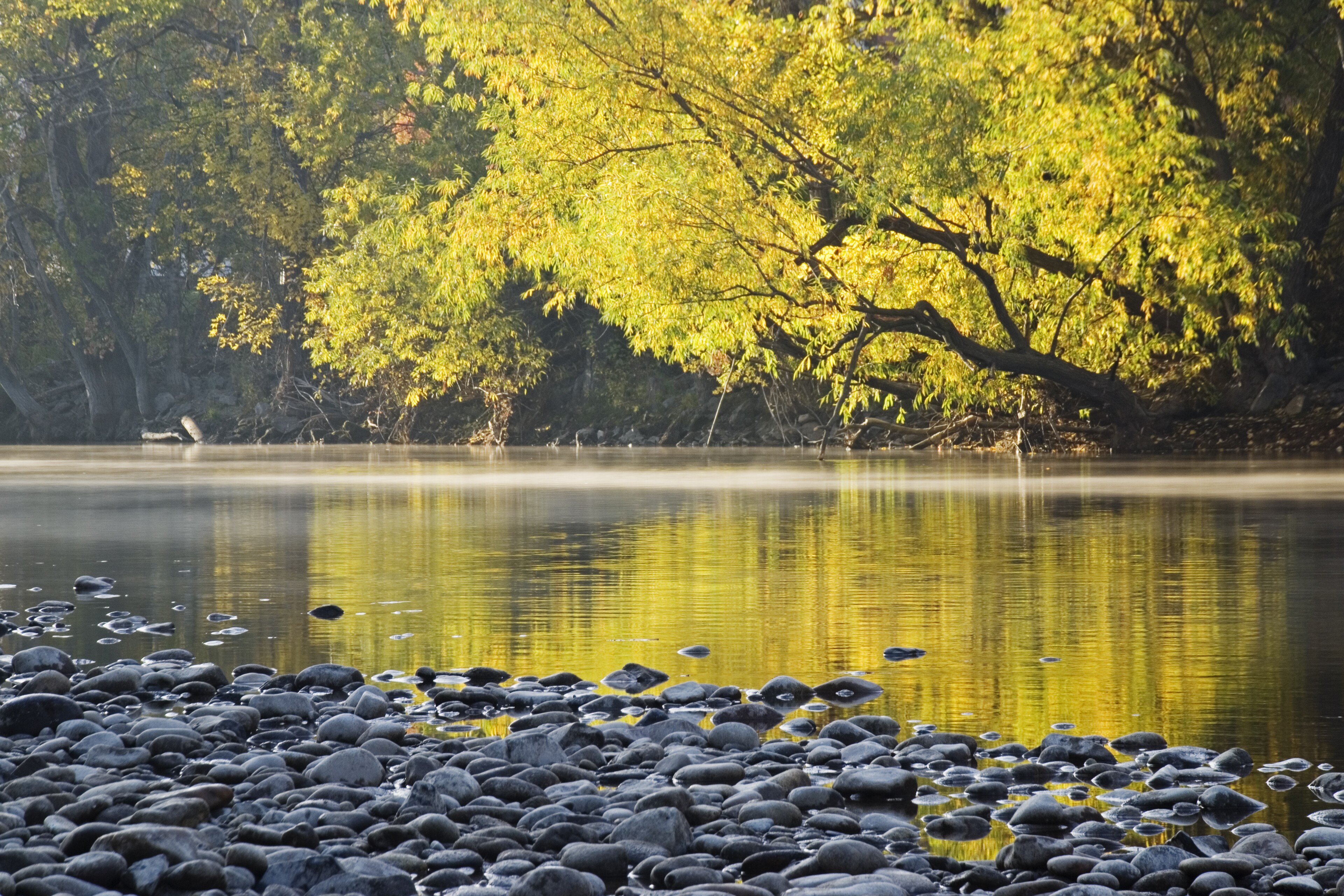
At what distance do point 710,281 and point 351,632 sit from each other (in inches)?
610

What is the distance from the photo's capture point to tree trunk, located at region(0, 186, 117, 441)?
39.0m

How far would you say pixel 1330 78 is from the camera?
19672mm

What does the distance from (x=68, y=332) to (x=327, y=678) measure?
3850cm

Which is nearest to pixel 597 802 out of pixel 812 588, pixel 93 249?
pixel 812 588

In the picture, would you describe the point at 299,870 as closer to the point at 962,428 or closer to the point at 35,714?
the point at 35,714

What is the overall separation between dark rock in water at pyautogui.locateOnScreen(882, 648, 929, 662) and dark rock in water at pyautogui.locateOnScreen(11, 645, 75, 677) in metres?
2.56

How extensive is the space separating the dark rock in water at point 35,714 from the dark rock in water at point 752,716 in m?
1.70

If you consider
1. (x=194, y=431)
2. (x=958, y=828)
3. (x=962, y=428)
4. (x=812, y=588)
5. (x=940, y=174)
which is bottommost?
(x=958, y=828)

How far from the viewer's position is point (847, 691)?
14.5 ft

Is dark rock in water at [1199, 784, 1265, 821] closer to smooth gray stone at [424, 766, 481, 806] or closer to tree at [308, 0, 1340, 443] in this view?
smooth gray stone at [424, 766, 481, 806]

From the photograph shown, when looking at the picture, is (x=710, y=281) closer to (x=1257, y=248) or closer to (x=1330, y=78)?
(x=1257, y=248)

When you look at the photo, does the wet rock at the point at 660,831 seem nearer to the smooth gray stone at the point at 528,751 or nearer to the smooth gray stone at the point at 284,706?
the smooth gray stone at the point at 528,751

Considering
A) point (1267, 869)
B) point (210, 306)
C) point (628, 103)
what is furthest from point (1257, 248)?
point (210, 306)

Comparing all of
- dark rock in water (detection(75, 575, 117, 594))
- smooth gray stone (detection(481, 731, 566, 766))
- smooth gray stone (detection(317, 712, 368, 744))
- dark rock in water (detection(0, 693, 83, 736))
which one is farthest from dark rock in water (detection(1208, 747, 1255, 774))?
dark rock in water (detection(75, 575, 117, 594))
